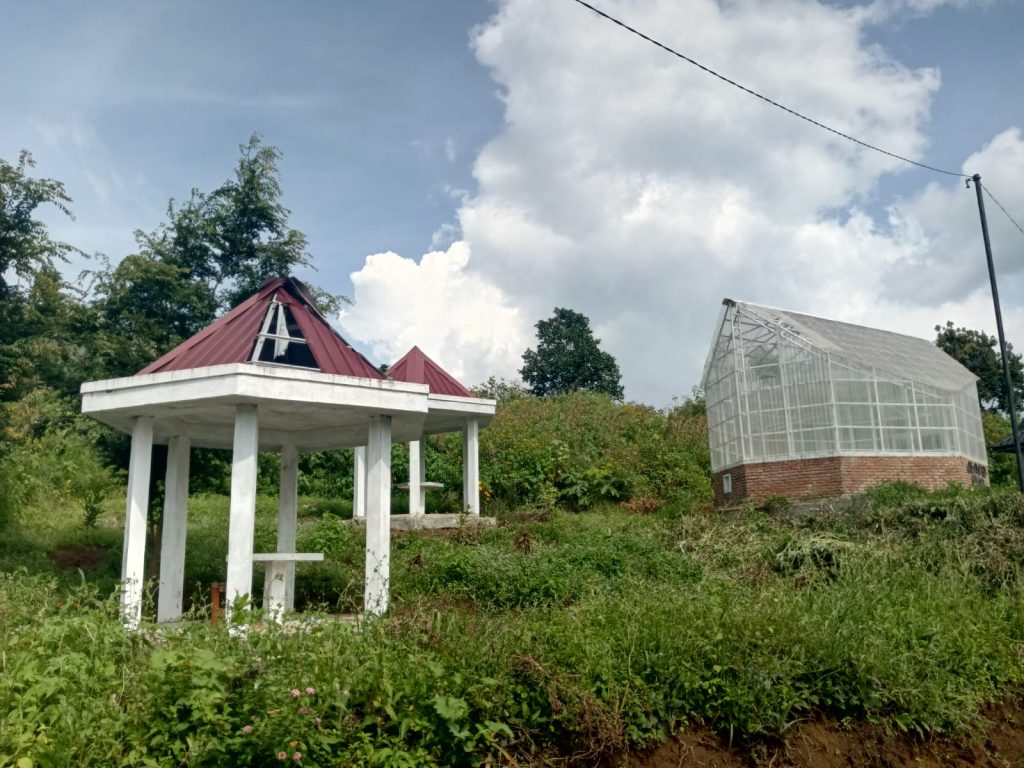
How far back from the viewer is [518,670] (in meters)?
5.72

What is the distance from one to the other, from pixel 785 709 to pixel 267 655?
371 cm

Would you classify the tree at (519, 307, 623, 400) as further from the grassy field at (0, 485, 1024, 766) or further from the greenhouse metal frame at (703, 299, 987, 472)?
the grassy field at (0, 485, 1024, 766)

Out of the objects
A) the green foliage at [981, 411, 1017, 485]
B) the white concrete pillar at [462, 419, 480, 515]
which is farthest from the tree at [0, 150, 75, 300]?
the green foliage at [981, 411, 1017, 485]

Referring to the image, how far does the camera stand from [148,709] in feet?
15.7

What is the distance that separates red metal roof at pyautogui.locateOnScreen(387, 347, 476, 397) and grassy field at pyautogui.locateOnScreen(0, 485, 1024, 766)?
7284 millimetres

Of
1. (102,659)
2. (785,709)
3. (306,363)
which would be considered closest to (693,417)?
(306,363)

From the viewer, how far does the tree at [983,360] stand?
38.6 m

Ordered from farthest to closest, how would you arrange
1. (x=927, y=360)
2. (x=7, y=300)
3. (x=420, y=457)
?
(x=927, y=360) → (x=420, y=457) → (x=7, y=300)

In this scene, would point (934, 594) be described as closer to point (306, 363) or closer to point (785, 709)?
point (785, 709)

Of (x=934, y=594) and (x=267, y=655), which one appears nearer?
(x=267, y=655)

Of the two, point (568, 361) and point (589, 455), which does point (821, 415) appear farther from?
point (568, 361)

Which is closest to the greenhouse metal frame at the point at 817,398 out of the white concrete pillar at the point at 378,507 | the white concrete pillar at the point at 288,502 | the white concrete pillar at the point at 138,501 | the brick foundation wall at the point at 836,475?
the brick foundation wall at the point at 836,475

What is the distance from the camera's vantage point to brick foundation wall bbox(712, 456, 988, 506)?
65.9 feet

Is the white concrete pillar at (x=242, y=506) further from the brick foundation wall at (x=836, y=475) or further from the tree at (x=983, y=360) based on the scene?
the tree at (x=983, y=360)
